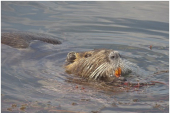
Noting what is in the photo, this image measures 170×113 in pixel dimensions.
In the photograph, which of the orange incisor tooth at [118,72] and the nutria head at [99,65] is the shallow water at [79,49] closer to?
the nutria head at [99,65]

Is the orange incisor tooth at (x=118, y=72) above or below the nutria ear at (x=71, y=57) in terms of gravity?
Result: below

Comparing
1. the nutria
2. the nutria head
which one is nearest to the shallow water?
the nutria

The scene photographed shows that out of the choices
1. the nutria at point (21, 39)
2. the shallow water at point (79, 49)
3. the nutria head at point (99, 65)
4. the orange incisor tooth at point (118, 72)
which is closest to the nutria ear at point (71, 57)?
the nutria head at point (99, 65)

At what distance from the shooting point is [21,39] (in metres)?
8.52

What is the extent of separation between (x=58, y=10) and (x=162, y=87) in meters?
6.06

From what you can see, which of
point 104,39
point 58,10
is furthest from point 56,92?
point 58,10

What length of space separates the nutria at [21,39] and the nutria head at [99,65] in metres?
1.50

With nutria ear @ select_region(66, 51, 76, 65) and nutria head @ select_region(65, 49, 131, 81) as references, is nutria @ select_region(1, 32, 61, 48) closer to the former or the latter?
nutria ear @ select_region(66, 51, 76, 65)

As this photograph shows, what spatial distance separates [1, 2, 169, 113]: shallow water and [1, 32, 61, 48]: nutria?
0.55 feet

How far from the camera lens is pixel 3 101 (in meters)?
5.59

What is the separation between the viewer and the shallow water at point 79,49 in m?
5.61

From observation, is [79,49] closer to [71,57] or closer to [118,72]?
[71,57]

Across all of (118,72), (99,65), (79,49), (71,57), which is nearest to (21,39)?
(79,49)

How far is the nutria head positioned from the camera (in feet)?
21.7
